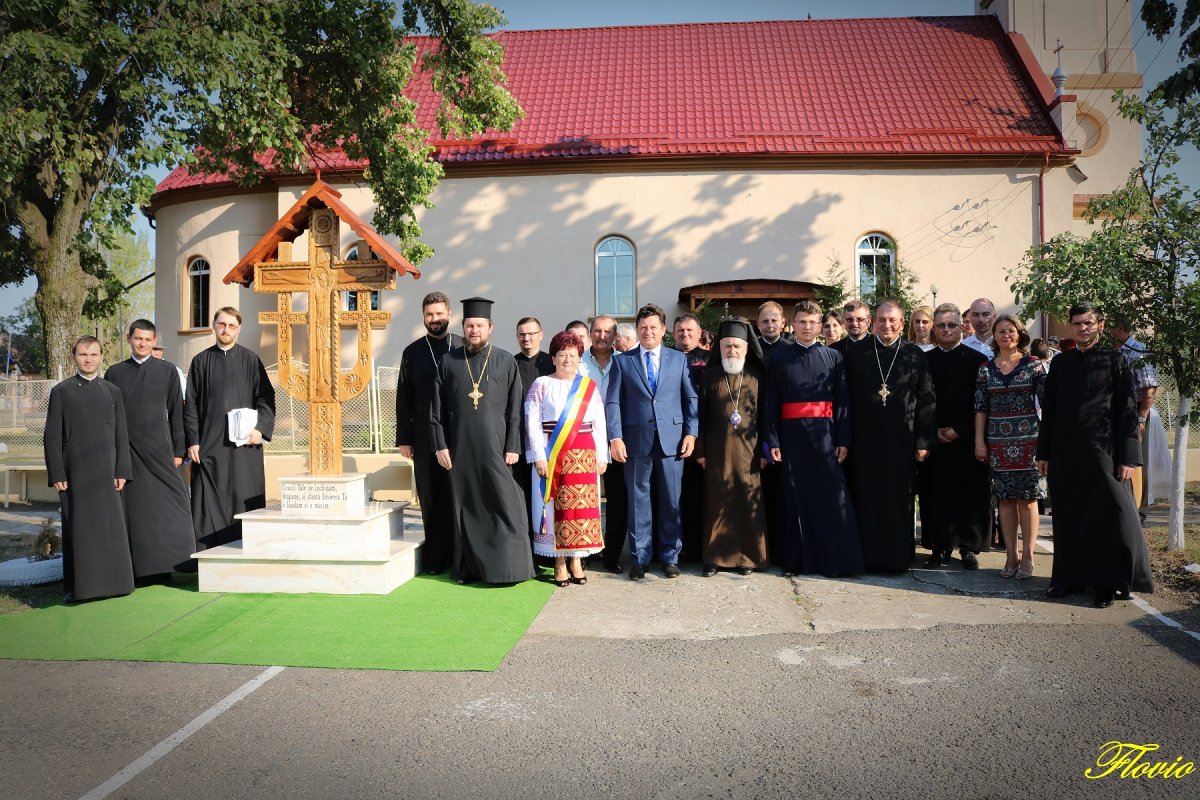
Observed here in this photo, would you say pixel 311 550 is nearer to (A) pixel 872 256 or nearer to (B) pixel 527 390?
(B) pixel 527 390

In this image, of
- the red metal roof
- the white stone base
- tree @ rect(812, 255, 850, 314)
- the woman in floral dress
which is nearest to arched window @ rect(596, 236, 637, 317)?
the red metal roof

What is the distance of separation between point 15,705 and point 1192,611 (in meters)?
6.88

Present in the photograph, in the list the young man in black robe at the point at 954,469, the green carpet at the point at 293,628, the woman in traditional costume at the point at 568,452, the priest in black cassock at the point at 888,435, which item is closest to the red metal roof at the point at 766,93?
the young man in black robe at the point at 954,469

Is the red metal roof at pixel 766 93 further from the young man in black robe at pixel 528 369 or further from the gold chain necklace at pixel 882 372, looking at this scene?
the gold chain necklace at pixel 882 372

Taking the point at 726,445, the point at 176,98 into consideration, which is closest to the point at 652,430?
the point at 726,445

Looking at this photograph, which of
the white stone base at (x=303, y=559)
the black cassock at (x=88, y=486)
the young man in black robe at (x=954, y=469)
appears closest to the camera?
the black cassock at (x=88, y=486)

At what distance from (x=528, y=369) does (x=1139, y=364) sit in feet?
16.8

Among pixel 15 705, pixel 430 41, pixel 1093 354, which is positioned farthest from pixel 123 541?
pixel 430 41

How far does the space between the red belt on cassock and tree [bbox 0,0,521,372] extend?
6721mm

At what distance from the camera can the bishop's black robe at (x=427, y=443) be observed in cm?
716

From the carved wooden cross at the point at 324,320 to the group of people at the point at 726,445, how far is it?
582 mm

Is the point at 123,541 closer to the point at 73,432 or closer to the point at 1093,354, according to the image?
the point at 73,432

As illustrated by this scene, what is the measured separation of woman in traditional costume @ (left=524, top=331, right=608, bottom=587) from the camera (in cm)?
666

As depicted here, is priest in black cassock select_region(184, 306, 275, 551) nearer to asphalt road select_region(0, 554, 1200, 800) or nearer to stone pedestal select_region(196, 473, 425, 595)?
stone pedestal select_region(196, 473, 425, 595)
